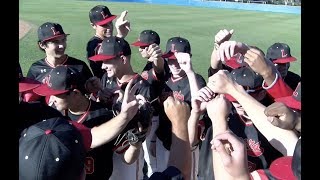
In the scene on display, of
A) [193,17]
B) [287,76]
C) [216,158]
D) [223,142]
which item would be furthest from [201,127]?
[193,17]

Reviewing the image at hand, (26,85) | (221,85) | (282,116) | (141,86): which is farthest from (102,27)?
(282,116)

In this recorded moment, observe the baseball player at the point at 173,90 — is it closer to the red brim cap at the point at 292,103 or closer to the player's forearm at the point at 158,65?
the player's forearm at the point at 158,65

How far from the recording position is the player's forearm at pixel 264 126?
2268 millimetres

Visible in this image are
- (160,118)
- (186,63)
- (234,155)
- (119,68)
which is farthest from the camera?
(160,118)

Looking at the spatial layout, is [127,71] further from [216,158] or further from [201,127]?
[216,158]

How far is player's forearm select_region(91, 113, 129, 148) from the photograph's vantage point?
234cm

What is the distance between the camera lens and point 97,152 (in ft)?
8.31

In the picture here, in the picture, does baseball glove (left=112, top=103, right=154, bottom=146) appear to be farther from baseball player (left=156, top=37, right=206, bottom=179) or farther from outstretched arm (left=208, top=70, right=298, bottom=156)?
baseball player (left=156, top=37, right=206, bottom=179)

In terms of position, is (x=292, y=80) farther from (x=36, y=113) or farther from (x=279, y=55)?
(x=36, y=113)

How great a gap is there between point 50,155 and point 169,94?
2.22 meters

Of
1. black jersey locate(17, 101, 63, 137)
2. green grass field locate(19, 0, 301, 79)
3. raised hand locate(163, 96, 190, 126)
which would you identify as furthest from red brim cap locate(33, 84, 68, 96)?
green grass field locate(19, 0, 301, 79)

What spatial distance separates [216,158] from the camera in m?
1.99

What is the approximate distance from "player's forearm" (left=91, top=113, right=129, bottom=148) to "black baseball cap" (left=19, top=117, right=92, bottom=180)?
2.21ft

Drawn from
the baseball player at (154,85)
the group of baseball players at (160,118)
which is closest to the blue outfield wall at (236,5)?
the baseball player at (154,85)
